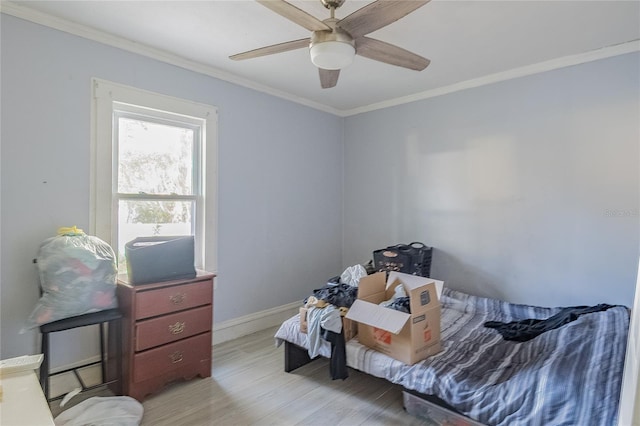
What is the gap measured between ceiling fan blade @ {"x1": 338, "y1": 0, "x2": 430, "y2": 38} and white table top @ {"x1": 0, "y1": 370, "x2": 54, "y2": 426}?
177cm

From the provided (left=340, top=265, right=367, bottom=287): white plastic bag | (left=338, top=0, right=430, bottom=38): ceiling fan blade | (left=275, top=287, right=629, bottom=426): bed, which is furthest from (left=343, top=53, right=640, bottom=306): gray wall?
(left=338, top=0, right=430, bottom=38): ceiling fan blade

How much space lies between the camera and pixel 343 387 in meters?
2.43

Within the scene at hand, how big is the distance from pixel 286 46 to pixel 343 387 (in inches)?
88.3

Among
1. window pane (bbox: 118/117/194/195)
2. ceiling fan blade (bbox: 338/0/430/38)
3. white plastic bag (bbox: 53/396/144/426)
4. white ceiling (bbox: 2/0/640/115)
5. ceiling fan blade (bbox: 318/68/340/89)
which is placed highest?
white ceiling (bbox: 2/0/640/115)

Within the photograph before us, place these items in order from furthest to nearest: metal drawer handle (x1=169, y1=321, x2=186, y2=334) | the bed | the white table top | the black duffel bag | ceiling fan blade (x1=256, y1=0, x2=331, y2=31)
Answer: the black duffel bag
metal drawer handle (x1=169, y1=321, x2=186, y2=334)
the bed
ceiling fan blade (x1=256, y1=0, x2=331, y2=31)
the white table top

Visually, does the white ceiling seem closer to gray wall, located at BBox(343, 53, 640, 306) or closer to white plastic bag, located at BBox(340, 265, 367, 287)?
gray wall, located at BBox(343, 53, 640, 306)

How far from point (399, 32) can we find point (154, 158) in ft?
7.00

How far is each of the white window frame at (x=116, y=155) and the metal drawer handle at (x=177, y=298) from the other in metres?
0.66

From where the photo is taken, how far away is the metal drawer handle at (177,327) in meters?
2.34

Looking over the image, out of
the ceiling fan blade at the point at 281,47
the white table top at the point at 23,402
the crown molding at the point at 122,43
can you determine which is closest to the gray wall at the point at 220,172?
the crown molding at the point at 122,43

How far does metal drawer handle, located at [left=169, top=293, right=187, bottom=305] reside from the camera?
2348 mm

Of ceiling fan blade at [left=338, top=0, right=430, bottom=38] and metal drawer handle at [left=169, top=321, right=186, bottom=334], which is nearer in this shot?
ceiling fan blade at [left=338, top=0, right=430, bottom=38]

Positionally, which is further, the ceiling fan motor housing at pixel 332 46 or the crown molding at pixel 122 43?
the crown molding at pixel 122 43

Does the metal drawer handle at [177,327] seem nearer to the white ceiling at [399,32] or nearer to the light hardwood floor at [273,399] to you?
the light hardwood floor at [273,399]
